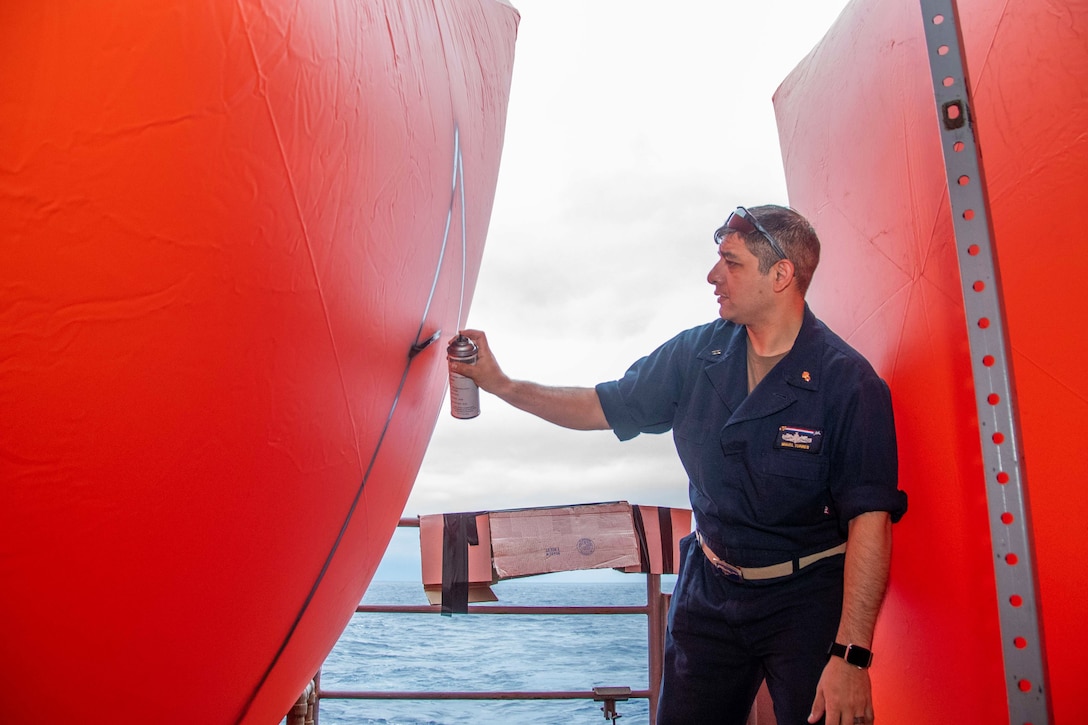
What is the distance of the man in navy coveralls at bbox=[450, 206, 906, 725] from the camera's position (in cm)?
144

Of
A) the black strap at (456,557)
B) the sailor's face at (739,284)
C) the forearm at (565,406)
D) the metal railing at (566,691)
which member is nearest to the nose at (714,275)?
the sailor's face at (739,284)

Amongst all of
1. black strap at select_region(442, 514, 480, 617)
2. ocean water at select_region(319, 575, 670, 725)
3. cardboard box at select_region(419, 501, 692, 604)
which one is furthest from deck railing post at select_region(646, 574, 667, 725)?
ocean water at select_region(319, 575, 670, 725)

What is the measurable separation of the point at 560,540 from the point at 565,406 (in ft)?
4.43

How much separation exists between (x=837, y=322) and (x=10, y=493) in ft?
5.54

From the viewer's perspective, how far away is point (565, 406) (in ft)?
6.19

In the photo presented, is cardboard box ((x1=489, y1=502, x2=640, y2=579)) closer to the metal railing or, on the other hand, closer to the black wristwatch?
the metal railing

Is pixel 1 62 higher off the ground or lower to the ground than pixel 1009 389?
higher

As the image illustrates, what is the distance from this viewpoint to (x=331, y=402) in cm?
99

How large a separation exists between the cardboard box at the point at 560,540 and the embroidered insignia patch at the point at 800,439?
1.62 metres

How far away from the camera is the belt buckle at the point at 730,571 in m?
1.55

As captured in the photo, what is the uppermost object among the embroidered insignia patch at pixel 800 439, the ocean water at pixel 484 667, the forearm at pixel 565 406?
the forearm at pixel 565 406

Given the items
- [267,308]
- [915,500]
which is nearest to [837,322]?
[915,500]

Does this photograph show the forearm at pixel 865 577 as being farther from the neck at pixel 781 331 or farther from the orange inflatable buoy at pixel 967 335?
the neck at pixel 781 331

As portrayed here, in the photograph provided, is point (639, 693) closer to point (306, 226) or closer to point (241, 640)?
point (241, 640)
